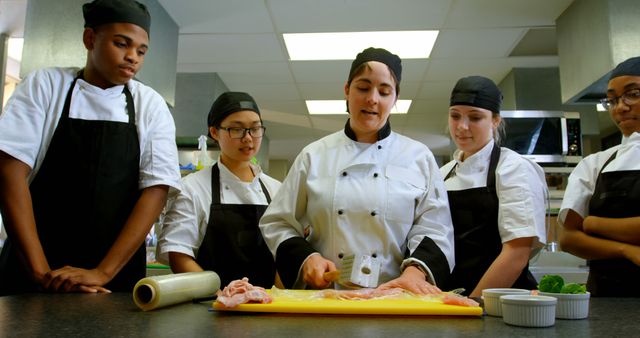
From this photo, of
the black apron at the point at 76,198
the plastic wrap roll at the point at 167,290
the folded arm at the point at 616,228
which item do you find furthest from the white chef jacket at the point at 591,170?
the black apron at the point at 76,198

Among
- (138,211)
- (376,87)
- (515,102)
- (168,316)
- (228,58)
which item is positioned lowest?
(168,316)

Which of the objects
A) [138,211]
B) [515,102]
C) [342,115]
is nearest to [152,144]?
[138,211]

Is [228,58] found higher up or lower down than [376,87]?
higher up

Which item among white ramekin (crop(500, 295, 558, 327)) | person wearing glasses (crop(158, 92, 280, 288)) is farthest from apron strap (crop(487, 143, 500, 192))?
white ramekin (crop(500, 295, 558, 327))

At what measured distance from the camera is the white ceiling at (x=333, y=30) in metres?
3.52

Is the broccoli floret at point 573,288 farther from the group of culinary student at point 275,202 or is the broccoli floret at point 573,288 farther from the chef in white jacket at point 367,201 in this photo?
the chef in white jacket at point 367,201

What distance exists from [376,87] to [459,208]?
579 millimetres

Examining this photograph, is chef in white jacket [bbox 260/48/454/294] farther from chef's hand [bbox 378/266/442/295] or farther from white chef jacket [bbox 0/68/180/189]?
white chef jacket [bbox 0/68/180/189]

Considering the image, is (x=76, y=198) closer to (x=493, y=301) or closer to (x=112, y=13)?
(x=112, y=13)

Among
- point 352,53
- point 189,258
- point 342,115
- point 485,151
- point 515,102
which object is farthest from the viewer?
point 342,115

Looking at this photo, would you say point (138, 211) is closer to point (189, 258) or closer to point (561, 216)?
point (189, 258)

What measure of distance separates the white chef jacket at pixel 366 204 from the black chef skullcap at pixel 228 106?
21.9 inches

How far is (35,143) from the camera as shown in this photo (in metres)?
1.39

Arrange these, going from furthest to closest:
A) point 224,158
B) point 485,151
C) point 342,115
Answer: point 342,115
point 224,158
point 485,151
